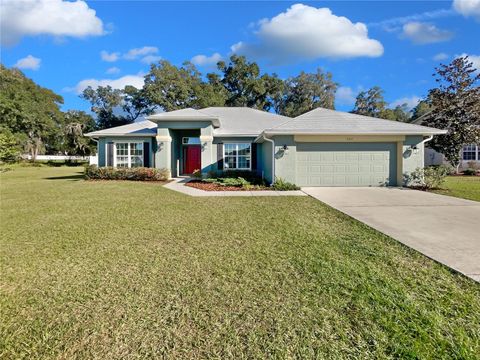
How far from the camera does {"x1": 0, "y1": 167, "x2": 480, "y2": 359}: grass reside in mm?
2391

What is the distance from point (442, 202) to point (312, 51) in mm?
15358

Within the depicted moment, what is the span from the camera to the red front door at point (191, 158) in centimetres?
1981

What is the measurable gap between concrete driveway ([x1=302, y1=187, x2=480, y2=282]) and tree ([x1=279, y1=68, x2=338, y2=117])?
3004 cm

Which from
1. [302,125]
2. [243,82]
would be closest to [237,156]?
[302,125]

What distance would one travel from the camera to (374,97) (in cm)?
3966

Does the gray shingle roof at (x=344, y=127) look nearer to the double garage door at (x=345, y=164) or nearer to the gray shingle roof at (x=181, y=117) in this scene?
the double garage door at (x=345, y=164)

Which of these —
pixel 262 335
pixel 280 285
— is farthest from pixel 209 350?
pixel 280 285

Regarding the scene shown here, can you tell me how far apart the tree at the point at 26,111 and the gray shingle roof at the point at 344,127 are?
39649 millimetres

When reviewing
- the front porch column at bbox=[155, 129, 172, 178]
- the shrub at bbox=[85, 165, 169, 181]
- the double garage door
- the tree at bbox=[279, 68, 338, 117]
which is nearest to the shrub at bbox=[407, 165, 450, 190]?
the double garage door

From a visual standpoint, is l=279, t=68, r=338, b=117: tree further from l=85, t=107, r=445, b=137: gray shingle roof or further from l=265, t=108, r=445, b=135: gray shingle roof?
l=265, t=108, r=445, b=135: gray shingle roof

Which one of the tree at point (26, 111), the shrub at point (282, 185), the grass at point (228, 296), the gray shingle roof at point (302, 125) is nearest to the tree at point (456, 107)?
the gray shingle roof at point (302, 125)

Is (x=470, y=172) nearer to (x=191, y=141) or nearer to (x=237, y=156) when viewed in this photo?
(x=237, y=156)

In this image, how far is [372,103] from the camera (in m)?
39.8

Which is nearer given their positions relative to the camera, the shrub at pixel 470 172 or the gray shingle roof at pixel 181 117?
the gray shingle roof at pixel 181 117
